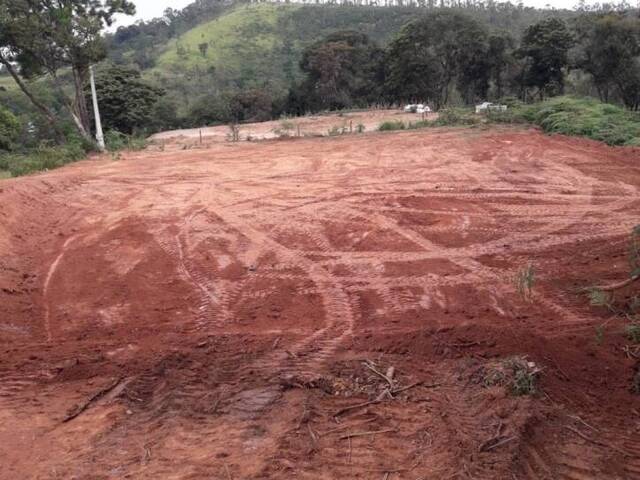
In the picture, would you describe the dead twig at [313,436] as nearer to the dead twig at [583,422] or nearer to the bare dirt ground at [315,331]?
the bare dirt ground at [315,331]

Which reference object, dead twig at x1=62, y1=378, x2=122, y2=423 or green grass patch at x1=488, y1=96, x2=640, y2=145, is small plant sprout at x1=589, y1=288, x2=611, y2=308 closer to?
dead twig at x1=62, y1=378, x2=122, y2=423

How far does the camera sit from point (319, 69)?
36594 millimetres

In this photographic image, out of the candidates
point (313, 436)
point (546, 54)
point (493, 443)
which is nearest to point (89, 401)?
point (313, 436)

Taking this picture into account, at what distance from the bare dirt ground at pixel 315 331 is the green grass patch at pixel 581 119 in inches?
181

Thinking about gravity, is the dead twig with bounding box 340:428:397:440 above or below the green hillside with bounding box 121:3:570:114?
below

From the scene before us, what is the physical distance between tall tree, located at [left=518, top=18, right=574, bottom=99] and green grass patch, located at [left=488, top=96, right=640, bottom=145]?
8.05 m

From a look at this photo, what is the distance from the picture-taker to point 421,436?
3.73 metres

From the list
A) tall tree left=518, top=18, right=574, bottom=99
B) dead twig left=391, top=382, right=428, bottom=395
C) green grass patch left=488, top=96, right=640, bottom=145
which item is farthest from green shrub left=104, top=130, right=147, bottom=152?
tall tree left=518, top=18, right=574, bottom=99

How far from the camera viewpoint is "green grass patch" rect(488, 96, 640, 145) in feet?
51.2

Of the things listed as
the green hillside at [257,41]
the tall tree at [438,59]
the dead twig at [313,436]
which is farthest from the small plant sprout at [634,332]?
the green hillside at [257,41]

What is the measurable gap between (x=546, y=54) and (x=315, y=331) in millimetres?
27088

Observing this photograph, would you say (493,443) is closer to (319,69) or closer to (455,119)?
(455,119)

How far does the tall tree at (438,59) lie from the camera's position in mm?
31125

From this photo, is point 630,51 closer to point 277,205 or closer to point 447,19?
point 447,19
